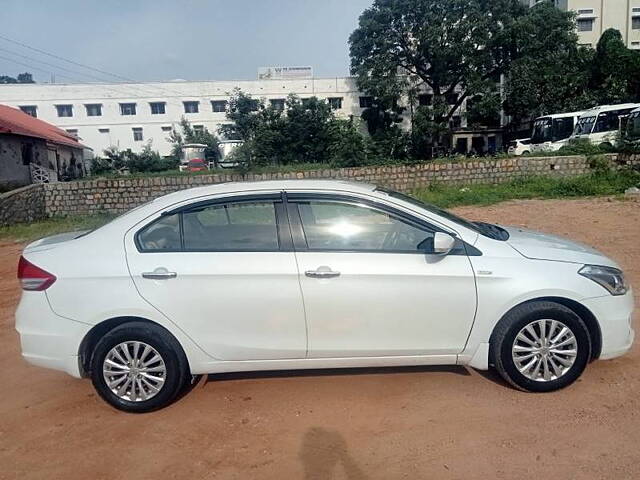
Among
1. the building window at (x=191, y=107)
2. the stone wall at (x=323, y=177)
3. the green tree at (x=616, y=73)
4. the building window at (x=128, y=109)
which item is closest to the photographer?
the stone wall at (x=323, y=177)

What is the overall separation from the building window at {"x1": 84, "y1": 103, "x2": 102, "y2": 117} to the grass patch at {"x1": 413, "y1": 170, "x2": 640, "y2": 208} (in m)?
37.5

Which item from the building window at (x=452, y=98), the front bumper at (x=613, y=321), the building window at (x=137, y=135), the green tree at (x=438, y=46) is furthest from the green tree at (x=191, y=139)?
the front bumper at (x=613, y=321)

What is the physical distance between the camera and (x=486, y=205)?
13156 mm

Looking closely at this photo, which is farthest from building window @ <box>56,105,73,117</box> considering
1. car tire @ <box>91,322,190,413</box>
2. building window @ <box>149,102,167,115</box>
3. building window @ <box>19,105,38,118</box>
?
car tire @ <box>91,322,190,413</box>

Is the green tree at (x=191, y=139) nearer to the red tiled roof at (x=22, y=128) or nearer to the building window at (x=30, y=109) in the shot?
the red tiled roof at (x=22, y=128)

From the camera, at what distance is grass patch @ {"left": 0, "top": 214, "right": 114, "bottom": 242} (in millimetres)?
10961

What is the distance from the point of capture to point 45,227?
1221cm

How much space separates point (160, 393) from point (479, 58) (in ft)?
105

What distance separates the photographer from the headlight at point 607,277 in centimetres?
304

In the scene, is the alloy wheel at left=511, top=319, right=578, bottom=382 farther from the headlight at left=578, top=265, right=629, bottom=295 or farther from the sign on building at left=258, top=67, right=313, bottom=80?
the sign on building at left=258, top=67, right=313, bottom=80

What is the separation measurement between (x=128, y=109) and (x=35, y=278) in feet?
146

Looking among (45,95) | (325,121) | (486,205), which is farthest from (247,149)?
(45,95)

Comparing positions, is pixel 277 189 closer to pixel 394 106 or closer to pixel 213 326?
pixel 213 326

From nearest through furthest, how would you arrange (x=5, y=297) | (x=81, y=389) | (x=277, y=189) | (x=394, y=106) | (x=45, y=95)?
(x=277, y=189)
(x=81, y=389)
(x=5, y=297)
(x=394, y=106)
(x=45, y=95)
